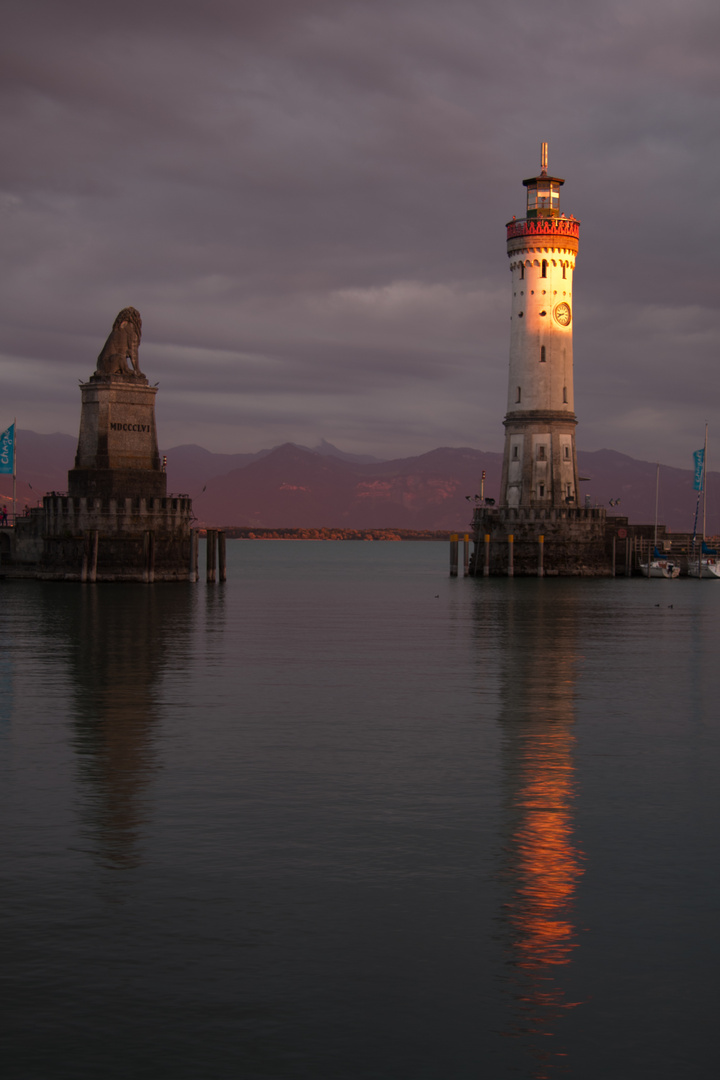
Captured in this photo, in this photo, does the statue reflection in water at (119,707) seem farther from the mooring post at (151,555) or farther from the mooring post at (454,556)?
the mooring post at (454,556)

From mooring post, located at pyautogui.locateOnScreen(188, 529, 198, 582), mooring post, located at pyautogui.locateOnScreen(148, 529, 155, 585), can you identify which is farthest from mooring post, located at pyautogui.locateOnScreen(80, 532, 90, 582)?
mooring post, located at pyautogui.locateOnScreen(188, 529, 198, 582)

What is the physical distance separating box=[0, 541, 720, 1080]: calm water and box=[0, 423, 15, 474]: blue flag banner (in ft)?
191

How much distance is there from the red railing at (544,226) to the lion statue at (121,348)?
1410 inches

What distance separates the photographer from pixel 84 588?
83.9m

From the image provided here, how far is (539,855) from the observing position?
1802 cm

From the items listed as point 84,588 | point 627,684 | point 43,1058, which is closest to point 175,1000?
point 43,1058

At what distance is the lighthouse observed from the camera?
104 metres

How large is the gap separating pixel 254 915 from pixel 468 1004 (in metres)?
3.47

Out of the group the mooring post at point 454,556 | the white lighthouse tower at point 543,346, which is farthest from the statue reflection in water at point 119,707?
the mooring post at point 454,556

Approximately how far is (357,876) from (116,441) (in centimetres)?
6960

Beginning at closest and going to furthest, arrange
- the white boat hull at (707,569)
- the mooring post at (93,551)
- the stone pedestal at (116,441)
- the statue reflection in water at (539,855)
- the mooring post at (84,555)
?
the statue reflection in water at (539,855) < the stone pedestal at (116,441) < the mooring post at (93,551) < the mooring post at (84,555) < the white boat hull at (707,569)

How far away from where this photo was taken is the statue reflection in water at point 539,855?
40.8ft

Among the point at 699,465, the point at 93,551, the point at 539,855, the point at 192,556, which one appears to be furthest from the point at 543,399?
the point at 539,855

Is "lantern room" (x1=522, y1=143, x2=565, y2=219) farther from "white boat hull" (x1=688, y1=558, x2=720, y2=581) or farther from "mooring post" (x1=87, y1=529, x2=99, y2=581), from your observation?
"mooring post" (x1=87, y1=529, x2=99, y2=581)
